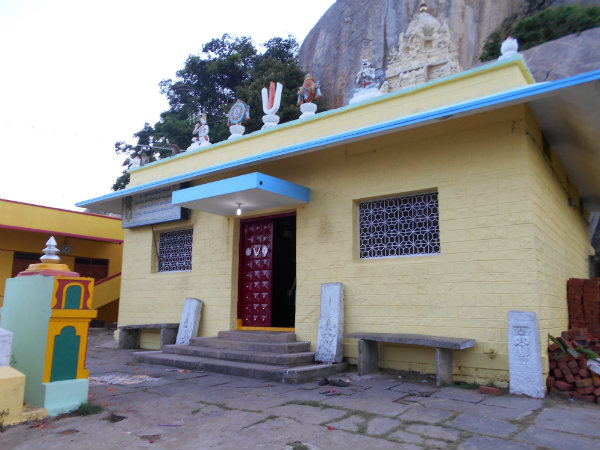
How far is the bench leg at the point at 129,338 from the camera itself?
9.84 metres

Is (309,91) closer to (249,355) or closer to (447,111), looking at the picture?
(447,111)

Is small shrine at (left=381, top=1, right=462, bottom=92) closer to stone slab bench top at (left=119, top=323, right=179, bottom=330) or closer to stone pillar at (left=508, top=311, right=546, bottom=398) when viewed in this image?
stone slab bench top at (left=119, top=323, right=179, bottom=330)

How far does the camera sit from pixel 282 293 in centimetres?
955

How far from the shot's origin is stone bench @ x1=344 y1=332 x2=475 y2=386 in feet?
17.8

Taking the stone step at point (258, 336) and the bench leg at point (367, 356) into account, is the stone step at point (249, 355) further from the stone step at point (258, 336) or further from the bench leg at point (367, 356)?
the bench leg at point (367, 356)

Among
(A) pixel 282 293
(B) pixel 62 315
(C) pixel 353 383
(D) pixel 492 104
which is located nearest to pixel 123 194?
(A) pixel 282 293

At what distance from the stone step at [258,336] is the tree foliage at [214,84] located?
58.9 ft

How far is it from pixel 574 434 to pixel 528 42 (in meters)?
22.7

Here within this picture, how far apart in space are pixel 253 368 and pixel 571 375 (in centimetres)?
380

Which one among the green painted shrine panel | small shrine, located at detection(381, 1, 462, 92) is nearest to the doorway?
the green painted shrine panel

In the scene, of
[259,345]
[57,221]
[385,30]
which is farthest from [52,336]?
[385,30]

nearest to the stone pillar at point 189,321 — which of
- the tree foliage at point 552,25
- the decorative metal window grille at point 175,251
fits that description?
the decorative metal window grille at point 175,251

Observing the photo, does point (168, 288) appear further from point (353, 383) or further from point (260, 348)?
point (353, 383)

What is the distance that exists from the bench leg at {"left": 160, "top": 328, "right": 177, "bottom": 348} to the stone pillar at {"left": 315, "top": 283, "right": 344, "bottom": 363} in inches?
135
